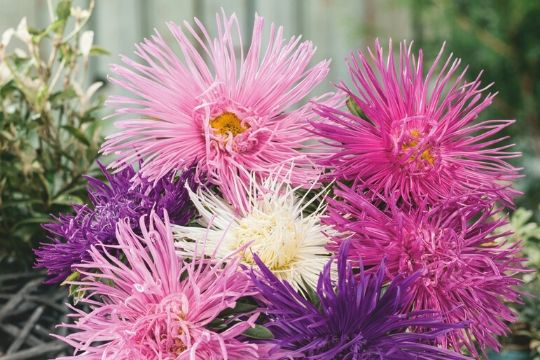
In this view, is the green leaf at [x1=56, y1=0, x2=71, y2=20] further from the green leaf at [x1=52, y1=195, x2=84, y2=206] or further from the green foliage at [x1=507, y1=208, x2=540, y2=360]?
the green foliage at [x1=507, y1=208, x2=540, y2=360]

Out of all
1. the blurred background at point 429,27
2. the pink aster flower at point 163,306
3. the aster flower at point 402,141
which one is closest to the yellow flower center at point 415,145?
the aster flower at point 402,141

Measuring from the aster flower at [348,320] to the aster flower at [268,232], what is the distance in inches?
1.0

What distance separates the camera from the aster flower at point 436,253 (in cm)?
37

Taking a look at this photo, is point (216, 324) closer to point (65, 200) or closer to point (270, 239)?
point (270, 239)

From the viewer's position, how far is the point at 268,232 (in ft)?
1.24

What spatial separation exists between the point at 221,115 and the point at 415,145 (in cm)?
11

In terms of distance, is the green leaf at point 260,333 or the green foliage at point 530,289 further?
the green foliage at point 530,289

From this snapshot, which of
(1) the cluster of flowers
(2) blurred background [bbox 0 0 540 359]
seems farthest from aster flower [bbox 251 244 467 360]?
(2) blurred background [bbox 0 0 540 359]

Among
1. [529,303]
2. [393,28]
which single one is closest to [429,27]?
[393,28]

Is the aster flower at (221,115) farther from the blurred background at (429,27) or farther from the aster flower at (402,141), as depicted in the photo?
the blurred background at (429,27)

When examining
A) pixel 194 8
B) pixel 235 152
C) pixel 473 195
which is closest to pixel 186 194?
pixel 235 152

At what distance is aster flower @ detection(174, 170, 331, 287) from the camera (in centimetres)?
37

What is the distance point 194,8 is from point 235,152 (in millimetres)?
1496

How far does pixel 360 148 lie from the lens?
0.39 meters
